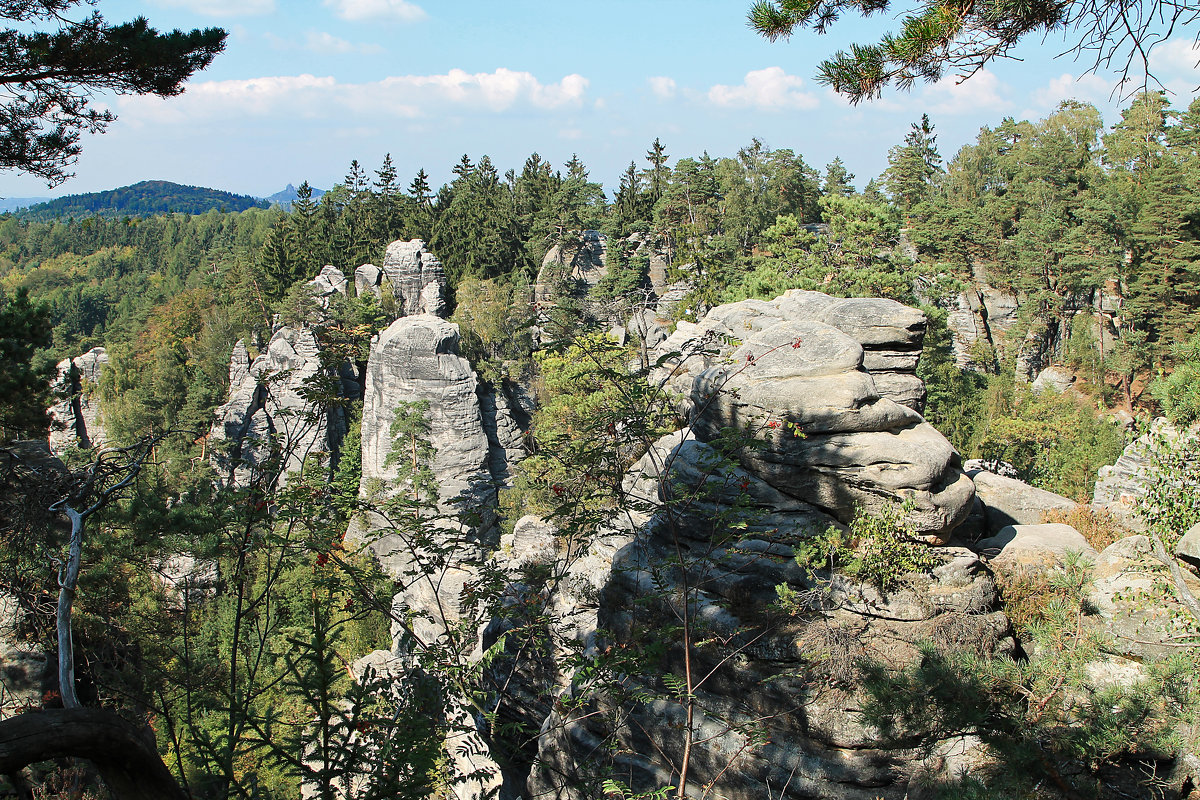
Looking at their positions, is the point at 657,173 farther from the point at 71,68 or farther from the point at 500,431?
the point at 71,68

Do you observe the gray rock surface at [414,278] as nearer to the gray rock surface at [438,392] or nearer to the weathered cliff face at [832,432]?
the gray rock surface at [438,392]

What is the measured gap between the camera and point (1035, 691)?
4.56 meters

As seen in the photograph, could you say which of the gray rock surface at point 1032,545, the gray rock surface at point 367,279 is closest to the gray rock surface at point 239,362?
the gray rock surface at point 367,279

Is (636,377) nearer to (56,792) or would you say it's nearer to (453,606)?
(56,792)

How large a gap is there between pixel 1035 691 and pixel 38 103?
988 cm

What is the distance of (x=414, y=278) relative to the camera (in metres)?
41.7

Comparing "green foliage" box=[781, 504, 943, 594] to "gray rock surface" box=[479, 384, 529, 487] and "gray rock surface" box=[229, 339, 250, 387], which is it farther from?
"gray rock surface" box=[229, 339, 250, 387]

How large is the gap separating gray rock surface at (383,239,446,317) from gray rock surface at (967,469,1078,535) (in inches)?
1346

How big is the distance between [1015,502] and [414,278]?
35973mm

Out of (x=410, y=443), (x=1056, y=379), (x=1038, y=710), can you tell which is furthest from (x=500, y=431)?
(x=1038, y=710)

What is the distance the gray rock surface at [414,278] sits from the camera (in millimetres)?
41531

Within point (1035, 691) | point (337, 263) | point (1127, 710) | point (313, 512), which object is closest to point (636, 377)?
point (313, 512)

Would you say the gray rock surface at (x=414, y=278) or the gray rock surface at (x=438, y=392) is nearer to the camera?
the gray rock surface at (x=438, y=392)

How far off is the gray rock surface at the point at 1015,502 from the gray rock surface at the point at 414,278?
34.2 metres
